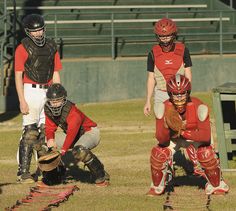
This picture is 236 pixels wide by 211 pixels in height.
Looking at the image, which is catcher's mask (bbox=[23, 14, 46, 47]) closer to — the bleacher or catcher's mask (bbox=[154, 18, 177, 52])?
catcher's mask (bbox=[154, 18, 177, 52])

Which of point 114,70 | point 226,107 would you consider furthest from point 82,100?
point 226,107

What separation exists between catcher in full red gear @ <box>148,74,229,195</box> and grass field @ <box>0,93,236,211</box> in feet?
0.64

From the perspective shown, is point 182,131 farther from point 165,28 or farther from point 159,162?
point 165,28

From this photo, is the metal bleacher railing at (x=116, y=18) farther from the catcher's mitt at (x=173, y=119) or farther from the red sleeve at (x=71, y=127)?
the catcher's mitt at (x=173, y=119)

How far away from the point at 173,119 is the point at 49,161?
174 centimetres

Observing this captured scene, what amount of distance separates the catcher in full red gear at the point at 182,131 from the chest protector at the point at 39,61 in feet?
7.23

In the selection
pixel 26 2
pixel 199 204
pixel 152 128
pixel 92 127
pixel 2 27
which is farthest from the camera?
pixel 26 2

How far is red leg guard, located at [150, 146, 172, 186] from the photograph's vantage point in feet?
30.4

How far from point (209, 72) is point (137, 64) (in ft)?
6.28

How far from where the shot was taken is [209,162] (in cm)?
916

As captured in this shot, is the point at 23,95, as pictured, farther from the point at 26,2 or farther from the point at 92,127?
the point at 26,2

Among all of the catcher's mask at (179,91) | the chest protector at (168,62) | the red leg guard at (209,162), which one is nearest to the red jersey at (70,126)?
the chest protector at (168,62)

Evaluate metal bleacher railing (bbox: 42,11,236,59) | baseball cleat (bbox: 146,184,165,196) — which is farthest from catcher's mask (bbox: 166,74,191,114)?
metal bleacher railing (bbox: 42,11,236,59)

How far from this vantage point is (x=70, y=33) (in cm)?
2220
